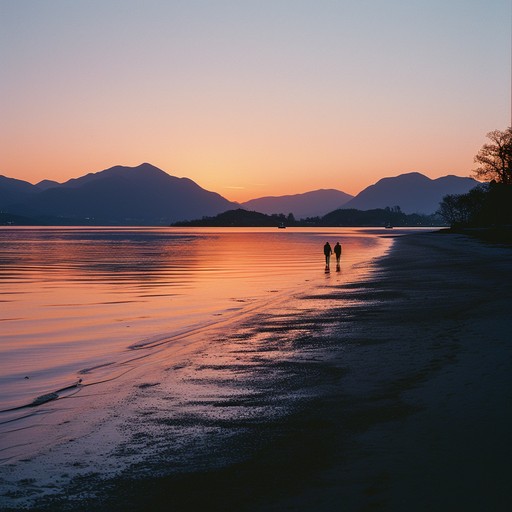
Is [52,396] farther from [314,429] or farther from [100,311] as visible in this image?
[100,311]

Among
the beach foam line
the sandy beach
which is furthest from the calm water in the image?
the sandy beach

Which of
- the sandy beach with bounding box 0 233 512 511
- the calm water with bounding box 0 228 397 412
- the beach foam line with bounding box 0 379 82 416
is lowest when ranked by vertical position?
the calm water with bounding box 0 228 397 412

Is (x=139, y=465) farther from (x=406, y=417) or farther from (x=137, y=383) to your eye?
(x=137, y=383)

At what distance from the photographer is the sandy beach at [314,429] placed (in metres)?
6.73

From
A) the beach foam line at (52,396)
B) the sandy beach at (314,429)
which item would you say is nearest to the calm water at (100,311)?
the beach foam line at (52,396)

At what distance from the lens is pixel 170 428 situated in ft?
31.0

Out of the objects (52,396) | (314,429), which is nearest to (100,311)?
(52,396)

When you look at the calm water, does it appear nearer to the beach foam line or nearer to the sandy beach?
the beach foam line

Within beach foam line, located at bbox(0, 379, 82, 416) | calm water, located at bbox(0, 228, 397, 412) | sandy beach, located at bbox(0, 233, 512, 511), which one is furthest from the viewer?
calm water, located at bbox(0, 228, 397, 412)

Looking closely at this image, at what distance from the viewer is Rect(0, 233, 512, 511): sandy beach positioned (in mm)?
6727

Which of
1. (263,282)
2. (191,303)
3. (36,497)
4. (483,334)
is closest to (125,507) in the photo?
(36,497)

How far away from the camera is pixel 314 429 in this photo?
9.05m

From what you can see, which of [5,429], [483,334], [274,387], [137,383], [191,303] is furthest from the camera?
[191,303]

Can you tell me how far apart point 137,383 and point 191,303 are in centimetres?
1626
